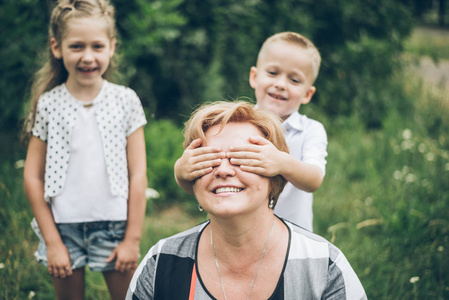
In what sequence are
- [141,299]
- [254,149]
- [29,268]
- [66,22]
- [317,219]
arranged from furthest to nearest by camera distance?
1. [317,219]
2. [29,268]
3. [66,22]
4. [141,299]
5. [254,149]

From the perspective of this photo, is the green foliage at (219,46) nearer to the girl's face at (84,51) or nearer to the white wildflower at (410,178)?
the girl's face at (84,51)

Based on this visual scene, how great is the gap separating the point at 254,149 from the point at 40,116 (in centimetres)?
121

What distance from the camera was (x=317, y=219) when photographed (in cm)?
377

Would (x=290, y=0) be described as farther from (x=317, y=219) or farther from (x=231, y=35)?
(x=317, y=219)

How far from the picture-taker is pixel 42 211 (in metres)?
2.18

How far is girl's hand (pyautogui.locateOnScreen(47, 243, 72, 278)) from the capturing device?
216cm

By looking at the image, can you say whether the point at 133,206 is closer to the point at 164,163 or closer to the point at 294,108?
the point at 294,108

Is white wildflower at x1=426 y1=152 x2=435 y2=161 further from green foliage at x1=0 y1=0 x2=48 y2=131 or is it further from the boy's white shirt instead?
green foliage at x1=0 y1=0 x2=48 y2=131

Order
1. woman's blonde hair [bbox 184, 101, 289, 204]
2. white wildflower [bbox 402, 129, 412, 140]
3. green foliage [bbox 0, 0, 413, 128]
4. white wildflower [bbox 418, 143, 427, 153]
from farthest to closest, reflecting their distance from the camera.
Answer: white wildflower [bbox 402, 129, 412, 140] → white wildflower [bbox 418, 143, 427, 153] → green foliage [bbox 0, 0, 413, 128] → woman's blonde hair [bbox 184, 101, 289, 204]

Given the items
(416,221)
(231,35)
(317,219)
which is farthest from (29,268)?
(231,35)

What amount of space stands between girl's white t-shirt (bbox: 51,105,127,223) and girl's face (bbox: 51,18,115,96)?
17cm

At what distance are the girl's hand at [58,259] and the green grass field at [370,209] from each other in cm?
61

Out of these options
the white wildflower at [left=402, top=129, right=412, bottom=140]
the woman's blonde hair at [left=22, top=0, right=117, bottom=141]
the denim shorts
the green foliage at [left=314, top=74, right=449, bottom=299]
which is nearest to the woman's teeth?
the denim shorts

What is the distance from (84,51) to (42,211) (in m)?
0.85
